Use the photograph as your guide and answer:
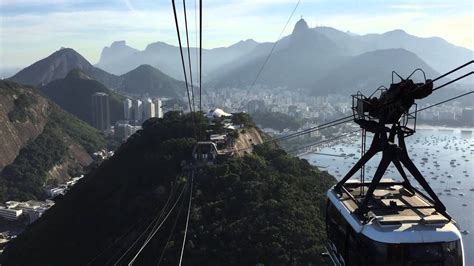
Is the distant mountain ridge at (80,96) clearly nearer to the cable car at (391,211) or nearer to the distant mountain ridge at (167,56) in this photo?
the cable car at (391,211)

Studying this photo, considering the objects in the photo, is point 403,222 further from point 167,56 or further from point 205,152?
point 167,56

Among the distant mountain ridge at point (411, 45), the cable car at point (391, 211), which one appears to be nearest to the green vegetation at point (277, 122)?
the cable car at point (391, 211)

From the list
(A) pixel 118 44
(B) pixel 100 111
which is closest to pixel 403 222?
(B) pixel 100 111

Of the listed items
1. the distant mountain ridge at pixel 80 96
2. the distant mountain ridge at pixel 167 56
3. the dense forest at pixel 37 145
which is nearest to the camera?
the dense forest at pixel 37 145

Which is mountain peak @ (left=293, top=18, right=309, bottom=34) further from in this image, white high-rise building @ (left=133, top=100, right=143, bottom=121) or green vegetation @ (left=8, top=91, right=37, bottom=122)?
green vegetation @ (left=8, top=91, right=37, bottom=122)

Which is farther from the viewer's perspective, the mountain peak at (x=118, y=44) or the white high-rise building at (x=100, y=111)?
the mountain peak at (x=118, y=44)

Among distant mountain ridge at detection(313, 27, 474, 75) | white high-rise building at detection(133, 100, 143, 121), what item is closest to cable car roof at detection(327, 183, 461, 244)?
white high-rise building at detection(133, 100, 143, 121)

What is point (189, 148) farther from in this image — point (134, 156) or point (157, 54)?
point (157, 54)

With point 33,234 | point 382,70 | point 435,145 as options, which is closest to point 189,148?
point 33,234

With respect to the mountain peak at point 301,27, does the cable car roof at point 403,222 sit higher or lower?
lower
